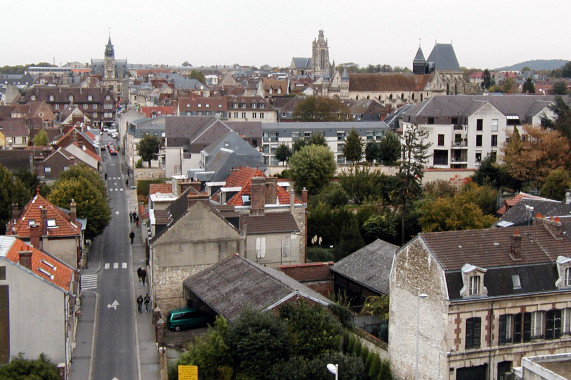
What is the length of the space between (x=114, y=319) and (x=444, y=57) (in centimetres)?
11469

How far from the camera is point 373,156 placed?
81562mm

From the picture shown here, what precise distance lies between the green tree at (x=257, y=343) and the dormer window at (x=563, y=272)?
10.3 m

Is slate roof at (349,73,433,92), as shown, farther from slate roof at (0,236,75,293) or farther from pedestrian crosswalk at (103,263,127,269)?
slate roof at (0,236,75,293)

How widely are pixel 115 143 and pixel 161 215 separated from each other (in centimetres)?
7445

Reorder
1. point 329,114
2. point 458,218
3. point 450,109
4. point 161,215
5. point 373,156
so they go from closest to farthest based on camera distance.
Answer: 1. point 161,215
2. point 458,218
3. point 450,109
4. point 373,156
5. point 329,114

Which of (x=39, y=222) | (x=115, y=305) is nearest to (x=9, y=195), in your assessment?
(x=39, y=222)

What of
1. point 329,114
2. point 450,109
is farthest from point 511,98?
point 329,114

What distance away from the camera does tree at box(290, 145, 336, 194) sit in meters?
66.6

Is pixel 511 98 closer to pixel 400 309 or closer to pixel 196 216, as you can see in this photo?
pixel 196 216

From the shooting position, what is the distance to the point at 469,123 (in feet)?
242

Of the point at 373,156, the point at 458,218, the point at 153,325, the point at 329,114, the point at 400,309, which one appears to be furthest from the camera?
the point at 329,114

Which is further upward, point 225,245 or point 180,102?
point 180,102

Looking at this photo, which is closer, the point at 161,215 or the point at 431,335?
the point at 431,335

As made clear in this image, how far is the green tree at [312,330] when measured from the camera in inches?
1164
